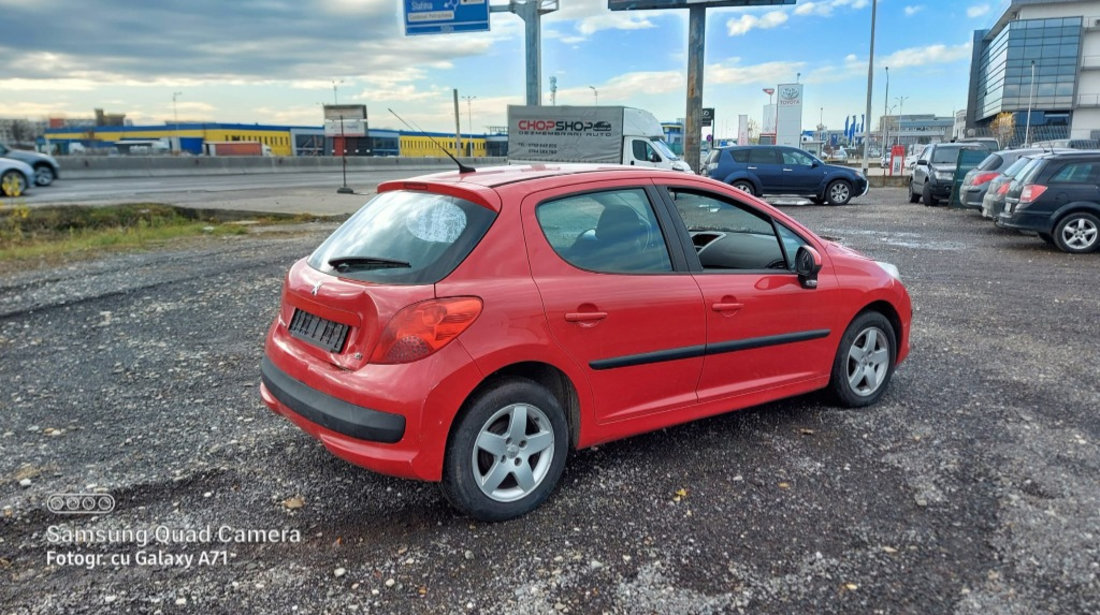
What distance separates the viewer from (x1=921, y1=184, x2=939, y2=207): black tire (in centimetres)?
2016

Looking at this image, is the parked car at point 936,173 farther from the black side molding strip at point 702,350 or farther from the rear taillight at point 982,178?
the black side molding strip at point 702,350

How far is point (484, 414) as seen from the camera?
124 inches

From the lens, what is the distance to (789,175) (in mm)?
21172

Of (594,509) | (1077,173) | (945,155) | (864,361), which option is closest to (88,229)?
(594,509)

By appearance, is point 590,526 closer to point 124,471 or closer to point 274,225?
point 124,471

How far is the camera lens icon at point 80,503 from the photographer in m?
3.38

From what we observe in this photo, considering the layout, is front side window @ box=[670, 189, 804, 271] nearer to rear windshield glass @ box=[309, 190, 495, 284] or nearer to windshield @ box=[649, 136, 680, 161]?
rear windshield glass @ box=[309, 190, 495, 284]

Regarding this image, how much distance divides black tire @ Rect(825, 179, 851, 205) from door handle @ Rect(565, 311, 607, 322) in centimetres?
1960

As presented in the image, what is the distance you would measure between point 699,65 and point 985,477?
1147 inches

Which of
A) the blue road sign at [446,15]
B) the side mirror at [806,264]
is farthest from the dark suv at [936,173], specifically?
the side mirror at [806,264]

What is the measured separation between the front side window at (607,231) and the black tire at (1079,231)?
35.3 feet

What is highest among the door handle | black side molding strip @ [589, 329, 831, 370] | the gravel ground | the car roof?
the car roof

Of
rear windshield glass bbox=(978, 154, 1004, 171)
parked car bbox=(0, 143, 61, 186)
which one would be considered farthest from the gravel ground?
parked car bbox=(0, 143, 61, 186)

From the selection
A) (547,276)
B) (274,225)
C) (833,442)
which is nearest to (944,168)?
(274,225)
